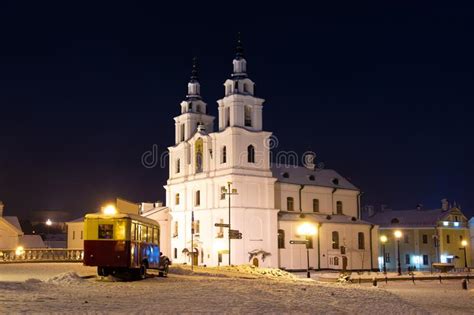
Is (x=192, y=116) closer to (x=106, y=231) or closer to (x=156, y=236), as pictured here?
(x=156, y=236)

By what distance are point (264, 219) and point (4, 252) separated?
2903 centimetres

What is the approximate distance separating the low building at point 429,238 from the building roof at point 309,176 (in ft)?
37.2

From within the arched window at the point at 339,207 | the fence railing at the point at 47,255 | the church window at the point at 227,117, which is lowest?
the fence railing at the point at 47,255

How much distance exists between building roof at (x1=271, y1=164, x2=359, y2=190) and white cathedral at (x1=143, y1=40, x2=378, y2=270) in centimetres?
17

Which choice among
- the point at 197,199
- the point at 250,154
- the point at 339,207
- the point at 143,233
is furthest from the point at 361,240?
the point at 143,233

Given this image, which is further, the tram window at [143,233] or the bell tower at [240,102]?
the bell tower at [240,102]

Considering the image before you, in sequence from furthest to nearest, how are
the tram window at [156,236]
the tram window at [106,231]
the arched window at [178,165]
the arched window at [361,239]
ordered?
the arched window at [178,165] → the arched window at [361,239] → the tram window at [156,236] → the tram window at [106,231]

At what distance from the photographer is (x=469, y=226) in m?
93.5

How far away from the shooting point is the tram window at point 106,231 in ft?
98.0

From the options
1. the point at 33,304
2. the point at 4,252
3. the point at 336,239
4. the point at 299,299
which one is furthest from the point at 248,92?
the point at 33,304

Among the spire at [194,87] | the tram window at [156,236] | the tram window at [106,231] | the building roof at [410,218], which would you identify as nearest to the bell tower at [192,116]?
the spire at [194,87]

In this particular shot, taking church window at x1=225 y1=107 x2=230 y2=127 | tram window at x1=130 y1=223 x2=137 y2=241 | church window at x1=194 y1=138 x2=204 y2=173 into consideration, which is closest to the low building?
church window at x1=194 y1=138 x2=204 y2=173

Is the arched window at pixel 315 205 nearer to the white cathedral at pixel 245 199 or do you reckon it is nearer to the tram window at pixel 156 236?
the white cathedral at pixel 245 199

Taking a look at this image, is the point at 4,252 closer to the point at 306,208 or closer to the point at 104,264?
the point at 104,264
